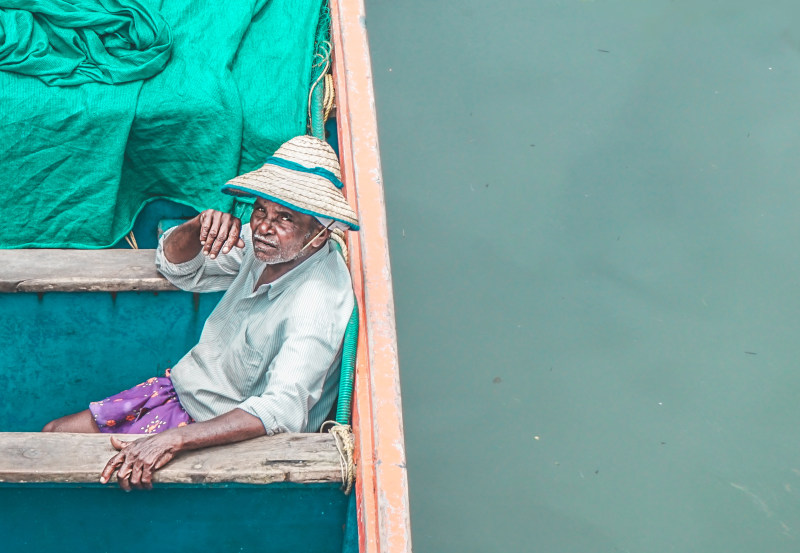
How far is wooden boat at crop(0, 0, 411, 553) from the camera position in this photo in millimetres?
1688

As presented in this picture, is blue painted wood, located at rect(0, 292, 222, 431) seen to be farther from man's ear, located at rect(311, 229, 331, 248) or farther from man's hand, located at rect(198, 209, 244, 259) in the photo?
man's ear, located at rect(311, 229, 331, 248)

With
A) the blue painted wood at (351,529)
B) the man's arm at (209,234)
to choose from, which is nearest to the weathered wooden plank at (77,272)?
the man's arm at (209,234)

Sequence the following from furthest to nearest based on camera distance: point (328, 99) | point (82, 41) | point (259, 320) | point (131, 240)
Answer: point (328, 99)
point (131, 240)
point (82, 41)
point (259, 320)

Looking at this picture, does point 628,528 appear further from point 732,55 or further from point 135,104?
point 732,55

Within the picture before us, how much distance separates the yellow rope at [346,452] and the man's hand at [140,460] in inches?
12.1

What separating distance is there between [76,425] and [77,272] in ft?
1.19

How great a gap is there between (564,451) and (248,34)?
1.64 metres

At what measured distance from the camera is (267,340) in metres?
1.94

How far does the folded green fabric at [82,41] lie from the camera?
2.43 metres

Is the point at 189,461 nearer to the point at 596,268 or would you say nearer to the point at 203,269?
the point at 203,269

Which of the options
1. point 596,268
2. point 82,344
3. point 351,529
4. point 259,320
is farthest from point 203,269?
point 596,268

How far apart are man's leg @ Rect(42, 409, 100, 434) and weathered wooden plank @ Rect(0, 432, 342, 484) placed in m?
0.39

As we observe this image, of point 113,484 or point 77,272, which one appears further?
point 77,272

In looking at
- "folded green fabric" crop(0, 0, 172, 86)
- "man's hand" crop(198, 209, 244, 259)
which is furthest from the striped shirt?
"folded green fabric" crop(0, 0, 172, 86)
